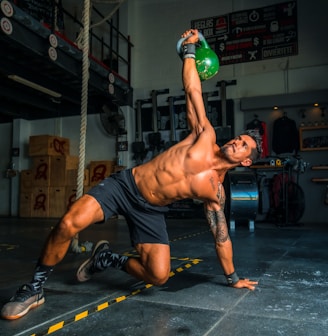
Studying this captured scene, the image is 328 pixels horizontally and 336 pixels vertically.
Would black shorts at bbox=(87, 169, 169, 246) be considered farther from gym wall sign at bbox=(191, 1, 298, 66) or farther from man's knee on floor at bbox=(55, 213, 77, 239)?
gym wall sign at bbox=(191, 1, 298, 66)

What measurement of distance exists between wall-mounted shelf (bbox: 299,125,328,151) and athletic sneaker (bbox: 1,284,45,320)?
6292 mm

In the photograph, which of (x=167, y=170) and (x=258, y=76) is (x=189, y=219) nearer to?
(x=258, y=76)

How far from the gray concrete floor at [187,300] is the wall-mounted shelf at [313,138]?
3.87 metres

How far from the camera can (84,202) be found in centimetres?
192

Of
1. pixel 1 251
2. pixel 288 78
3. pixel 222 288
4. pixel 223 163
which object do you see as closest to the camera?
pixel 223 163

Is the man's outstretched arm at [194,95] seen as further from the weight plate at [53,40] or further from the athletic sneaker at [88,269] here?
the weight plate at [53,40]

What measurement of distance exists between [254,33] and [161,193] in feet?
22.5

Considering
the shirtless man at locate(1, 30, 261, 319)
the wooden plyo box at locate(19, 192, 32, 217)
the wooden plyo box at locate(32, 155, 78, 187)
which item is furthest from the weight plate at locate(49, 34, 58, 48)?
the wooden plyo box at locate(19, 192, 32, 217)

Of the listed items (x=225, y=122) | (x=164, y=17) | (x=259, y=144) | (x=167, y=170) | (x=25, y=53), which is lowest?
(x=167, y=170)

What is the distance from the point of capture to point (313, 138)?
7.09 meters

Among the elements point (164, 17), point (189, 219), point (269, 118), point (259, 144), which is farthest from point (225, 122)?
point (259, 144)

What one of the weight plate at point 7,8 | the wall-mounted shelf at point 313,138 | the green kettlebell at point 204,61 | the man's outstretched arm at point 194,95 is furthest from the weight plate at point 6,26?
the wall-mounted shelf at point 313,138

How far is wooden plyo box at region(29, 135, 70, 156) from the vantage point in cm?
864

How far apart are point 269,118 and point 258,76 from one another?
3.09ft
